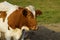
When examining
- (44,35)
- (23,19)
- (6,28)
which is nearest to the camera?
(23,19)

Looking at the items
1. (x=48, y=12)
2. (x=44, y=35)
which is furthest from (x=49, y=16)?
(x=44, y=35)

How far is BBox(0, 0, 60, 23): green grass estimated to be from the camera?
1088cm

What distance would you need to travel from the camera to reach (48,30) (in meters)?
9.23

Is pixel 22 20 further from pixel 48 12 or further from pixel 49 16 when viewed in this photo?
pixel 48 12

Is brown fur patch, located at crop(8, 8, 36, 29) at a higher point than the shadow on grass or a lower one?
higher

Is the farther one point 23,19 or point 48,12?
point 48,12

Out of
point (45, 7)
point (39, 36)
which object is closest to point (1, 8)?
point (39, 36)

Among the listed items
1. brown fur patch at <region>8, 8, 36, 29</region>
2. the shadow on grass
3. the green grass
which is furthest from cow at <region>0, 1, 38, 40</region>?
the green grass

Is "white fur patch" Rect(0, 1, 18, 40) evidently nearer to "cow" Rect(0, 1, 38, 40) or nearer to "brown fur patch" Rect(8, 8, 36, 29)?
"cow" Rect(0, 1, 38, 40)

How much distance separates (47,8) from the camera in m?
13.2

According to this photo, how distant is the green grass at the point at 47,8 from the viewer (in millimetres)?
10883

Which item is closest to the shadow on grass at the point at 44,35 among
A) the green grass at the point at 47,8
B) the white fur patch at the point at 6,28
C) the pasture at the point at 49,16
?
the pasture at the point at 49,16

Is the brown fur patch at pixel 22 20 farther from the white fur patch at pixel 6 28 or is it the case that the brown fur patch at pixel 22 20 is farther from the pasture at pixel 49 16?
the pasture at pixel 49 16

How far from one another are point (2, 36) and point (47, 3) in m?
8.14
